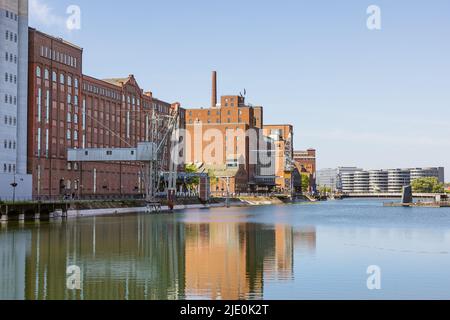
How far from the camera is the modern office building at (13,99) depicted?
116m

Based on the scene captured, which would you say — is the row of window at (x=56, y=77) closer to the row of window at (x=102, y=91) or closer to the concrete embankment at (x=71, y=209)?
the row of window at (x=102, y=91)

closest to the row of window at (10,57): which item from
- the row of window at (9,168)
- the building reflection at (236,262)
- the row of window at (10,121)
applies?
the row of window at (10,121)

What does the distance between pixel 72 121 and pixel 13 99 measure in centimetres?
2984

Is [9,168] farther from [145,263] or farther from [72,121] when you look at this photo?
[145,263]

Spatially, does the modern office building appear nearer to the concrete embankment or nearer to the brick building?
the brick building

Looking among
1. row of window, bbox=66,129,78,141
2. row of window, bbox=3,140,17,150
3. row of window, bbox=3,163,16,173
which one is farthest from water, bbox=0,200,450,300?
row of window, bbox=66,129,78,141

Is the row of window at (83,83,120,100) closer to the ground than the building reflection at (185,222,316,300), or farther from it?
farther from it

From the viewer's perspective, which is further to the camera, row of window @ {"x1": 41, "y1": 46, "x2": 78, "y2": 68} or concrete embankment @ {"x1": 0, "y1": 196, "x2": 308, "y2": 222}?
row of window @ {"x1": 41, "y1": 46, "x2": 78, "y2": 68}

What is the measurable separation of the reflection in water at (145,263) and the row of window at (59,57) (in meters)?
68.9

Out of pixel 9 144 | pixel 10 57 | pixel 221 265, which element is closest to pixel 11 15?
pixel 10 57

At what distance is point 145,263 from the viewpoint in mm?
44688

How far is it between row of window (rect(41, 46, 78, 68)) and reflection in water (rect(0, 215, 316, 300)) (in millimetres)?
68862

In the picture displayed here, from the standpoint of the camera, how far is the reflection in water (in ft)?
107
